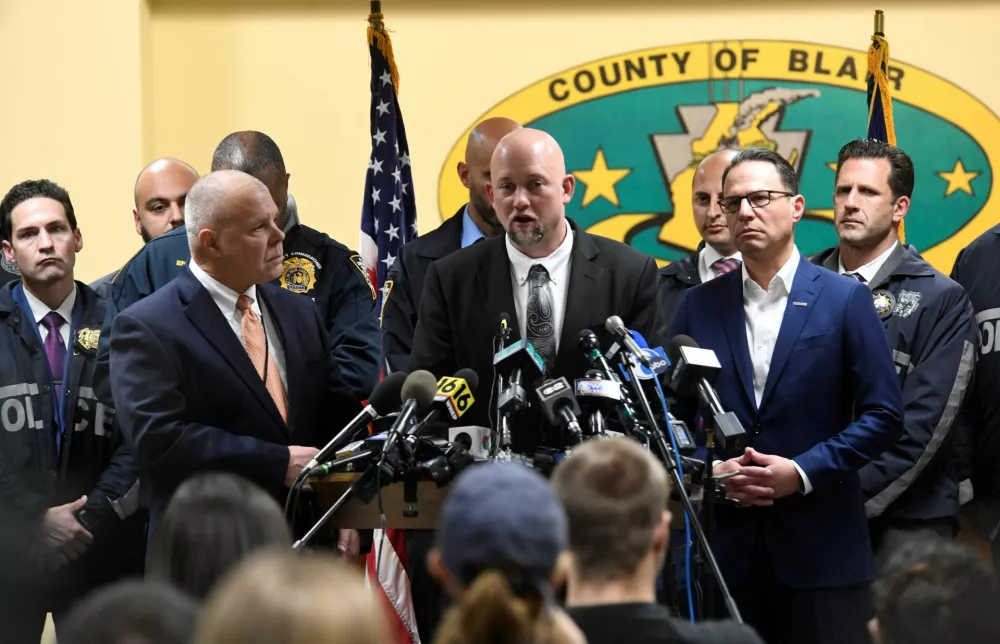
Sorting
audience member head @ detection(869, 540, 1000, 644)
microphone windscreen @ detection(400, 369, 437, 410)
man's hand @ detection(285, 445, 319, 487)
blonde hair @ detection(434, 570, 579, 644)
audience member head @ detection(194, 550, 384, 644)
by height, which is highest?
microphone windscreen @ detection(400, 369, 437, 410)

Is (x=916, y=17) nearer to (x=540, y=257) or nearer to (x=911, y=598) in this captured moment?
(x=540, y=257)

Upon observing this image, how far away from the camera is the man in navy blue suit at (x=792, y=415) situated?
149 inches

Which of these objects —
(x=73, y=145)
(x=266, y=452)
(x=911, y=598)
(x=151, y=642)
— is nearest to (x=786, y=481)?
(x=266, y=452)

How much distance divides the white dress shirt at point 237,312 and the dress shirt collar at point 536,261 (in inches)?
29.4

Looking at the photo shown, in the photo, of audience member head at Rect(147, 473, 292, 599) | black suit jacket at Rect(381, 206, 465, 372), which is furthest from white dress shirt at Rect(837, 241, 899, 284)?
audience member head at Rect(147, 473, 292, 599)

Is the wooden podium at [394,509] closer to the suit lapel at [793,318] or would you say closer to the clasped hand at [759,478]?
the clasped hand at [759,478]

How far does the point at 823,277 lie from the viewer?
4.02m

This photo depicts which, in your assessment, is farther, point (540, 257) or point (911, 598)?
point (540, 257)

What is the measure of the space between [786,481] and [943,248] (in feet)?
11.5

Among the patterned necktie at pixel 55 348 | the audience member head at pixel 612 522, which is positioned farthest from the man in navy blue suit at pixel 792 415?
the patterned necktie at pixel 55 348

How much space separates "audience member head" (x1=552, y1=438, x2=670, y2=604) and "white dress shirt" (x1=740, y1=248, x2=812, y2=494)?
5.78 ft

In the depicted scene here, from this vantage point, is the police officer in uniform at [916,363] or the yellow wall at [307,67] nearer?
the police officer in uniform at [916,363]

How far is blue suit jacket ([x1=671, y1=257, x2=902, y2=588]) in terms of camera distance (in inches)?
149

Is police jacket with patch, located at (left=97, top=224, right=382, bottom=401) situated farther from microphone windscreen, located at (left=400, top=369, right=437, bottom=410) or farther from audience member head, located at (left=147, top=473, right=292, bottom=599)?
audience member head, located at (left=147, top=473, right=292, bottom=599)
